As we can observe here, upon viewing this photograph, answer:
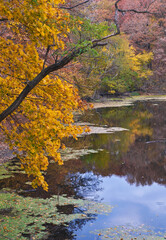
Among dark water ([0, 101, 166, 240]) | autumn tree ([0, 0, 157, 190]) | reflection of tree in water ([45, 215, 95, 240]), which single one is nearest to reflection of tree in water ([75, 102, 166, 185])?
dark water ([0, 101, 166, 240])

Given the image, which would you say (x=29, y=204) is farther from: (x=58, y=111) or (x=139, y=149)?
(x=139, y=149)

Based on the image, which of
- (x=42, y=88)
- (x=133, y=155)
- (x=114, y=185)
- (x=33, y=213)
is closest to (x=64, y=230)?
(x=33, y=213)

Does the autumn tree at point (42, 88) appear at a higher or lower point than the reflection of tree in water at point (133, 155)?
higher

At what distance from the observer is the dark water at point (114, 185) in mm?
6438

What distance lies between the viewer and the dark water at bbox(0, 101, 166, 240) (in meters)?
6.44

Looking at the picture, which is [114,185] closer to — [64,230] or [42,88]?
[64,230]

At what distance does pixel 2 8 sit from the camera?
13.7 feet

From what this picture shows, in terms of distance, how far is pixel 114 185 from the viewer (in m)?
9.55

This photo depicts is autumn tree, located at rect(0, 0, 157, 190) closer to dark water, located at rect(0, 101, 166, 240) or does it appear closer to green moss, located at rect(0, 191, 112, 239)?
green moss, located at rect(0, 191, 112, 239)

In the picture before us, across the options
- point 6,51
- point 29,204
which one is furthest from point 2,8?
point 29,204

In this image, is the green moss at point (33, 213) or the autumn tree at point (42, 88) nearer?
the autumn tree at point (42, 88)

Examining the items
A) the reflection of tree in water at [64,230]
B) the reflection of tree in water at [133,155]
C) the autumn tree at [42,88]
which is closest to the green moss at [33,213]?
the reflection of tree in water at [64,230]

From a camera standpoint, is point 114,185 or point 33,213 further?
point 114,185

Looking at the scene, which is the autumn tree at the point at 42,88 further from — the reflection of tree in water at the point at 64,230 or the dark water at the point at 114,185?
the dark water at the point at 114,185
